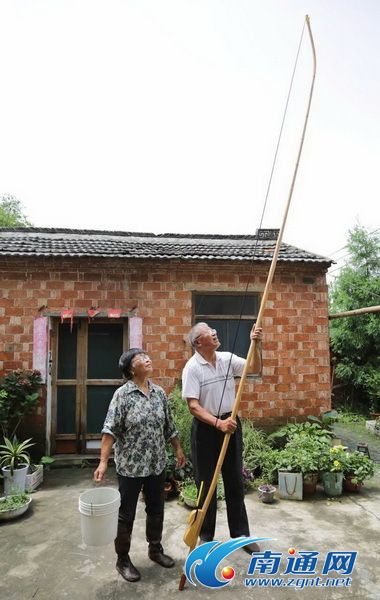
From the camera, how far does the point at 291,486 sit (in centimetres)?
487

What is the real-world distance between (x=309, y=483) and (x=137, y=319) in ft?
11.3

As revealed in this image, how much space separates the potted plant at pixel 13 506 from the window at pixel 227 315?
347 cm

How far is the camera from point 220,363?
11.0ft

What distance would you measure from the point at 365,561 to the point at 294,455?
181cm

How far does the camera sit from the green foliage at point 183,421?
539cm

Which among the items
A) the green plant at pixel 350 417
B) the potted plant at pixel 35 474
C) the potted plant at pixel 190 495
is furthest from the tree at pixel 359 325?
the potted plant at pixel 35 474

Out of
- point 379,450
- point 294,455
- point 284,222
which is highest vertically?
point 284,222

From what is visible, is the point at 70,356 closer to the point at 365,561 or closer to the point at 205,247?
the point at 205,247

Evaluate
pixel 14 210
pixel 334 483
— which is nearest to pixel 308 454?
pixel 334 483

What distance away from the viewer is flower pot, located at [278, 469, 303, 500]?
15.9 feet

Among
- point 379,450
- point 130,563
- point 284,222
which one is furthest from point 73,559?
point 379,450

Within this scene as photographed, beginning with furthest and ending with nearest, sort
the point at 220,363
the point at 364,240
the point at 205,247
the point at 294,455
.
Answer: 1. the point at 364,240
2. the point at 205,247
3. the point at 294,455
4. the point at 220,363

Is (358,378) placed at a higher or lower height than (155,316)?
lower

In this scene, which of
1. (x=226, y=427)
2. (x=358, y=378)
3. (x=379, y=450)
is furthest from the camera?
(x=358, y=378)
